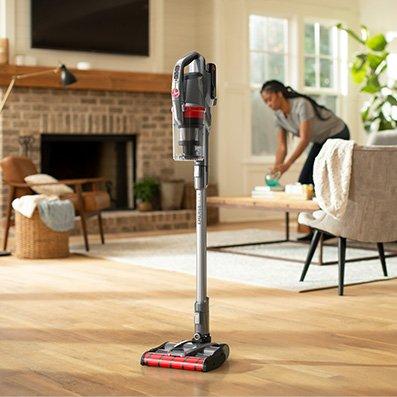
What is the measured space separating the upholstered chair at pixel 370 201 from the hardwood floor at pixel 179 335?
343 millimetres

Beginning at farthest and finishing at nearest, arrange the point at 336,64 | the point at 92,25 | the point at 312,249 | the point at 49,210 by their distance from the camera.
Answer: the point at 336,64
the point at 92,25
the point at 49,210
the point at 312,249

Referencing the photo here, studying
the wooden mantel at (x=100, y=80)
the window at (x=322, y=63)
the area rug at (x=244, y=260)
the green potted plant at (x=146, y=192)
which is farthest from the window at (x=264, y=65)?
the area rug at (x=244, y=260)

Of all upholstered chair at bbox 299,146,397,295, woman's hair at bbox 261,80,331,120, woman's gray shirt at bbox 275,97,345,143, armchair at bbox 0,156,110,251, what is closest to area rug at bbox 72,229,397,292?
armchair at bbox 0,156,110,251

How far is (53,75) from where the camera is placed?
28.7 ft

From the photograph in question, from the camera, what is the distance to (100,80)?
9031mm

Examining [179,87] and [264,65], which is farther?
[264,65]

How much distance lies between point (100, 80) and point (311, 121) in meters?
2.44

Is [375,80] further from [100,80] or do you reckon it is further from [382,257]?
[382,257]

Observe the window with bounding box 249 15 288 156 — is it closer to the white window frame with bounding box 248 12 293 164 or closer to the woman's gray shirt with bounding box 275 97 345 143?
the white window frame with bounding box 248 12 293 164

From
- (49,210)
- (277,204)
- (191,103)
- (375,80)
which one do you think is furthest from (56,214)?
(375,80)

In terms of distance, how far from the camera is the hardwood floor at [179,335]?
10.5 ft

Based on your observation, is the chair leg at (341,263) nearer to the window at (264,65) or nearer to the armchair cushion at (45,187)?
the armchair cushion at (45,187)

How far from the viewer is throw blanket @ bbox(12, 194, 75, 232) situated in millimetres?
6926

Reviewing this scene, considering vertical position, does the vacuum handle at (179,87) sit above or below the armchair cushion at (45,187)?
above
